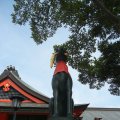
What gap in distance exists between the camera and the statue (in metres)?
9.64

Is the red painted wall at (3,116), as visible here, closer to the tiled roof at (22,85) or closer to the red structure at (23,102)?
the red structure at (23,102)

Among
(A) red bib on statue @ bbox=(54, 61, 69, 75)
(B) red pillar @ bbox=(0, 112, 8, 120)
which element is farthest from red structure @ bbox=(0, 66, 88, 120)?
(A) red bib on statue @ bbox=(54, 61, 69, 75)

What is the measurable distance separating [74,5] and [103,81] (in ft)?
14.3

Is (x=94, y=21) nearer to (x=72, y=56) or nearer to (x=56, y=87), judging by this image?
(x=72, y=56)

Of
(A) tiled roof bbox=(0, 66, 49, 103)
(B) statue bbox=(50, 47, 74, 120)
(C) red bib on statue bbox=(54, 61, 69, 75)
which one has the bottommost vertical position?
(B) statue bbox=(50, 47, 74, 120)

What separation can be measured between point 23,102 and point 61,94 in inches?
336

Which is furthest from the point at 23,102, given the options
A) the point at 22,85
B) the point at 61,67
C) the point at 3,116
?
the point at 61,67

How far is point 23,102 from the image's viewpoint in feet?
59.3

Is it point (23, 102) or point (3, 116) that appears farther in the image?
point (3, 116)

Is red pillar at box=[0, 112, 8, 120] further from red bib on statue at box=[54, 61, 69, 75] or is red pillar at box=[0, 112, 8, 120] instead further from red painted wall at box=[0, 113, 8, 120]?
red bib on statue at box=[54, 61, 69, 75]

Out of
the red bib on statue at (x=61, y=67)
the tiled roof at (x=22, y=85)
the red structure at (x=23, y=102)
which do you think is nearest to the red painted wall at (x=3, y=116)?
the red structure at (x=23, y=102)

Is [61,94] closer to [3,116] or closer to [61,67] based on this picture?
[61,67]

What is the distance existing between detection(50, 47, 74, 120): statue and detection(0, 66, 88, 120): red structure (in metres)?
7.36

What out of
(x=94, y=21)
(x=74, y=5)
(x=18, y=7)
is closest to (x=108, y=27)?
(x=94, y=21)
